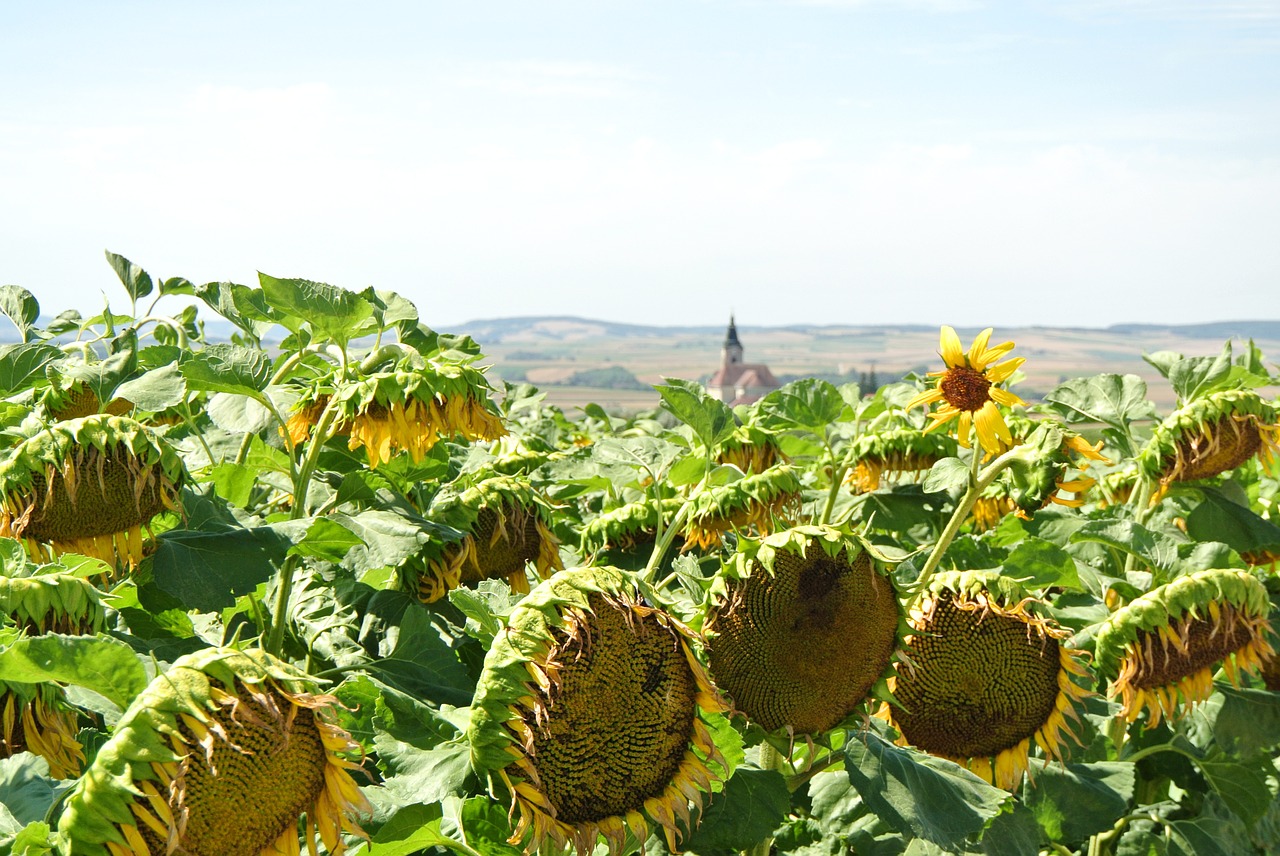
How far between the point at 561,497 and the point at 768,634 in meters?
1.96

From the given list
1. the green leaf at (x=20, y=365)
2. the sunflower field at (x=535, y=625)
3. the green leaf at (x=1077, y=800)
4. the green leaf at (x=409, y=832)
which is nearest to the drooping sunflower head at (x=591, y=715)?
the sunflower field at (x=535, y=625)

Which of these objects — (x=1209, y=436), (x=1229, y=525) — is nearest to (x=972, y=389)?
(x=1209, y=436)

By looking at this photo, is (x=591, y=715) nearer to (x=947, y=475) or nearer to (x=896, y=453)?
(x=947, y=475)

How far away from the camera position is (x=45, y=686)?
1.58 metres

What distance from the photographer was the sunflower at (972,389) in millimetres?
2545

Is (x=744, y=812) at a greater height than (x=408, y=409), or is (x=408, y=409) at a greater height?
(x=408, y=409)

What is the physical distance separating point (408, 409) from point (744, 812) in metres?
0.95

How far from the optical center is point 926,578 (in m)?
2.11

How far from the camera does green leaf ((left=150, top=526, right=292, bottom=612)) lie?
1.74 metres

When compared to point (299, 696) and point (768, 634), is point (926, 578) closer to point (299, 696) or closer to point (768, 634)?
point (768, 634)

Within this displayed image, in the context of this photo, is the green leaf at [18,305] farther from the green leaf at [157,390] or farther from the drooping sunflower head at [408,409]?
the drooping sunflower head at [408,409]

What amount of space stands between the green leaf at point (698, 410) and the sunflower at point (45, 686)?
1.23m

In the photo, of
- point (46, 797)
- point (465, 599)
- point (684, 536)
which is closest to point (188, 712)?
point (465, 599)

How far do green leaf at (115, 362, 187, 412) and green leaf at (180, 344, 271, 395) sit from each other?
3 cm
